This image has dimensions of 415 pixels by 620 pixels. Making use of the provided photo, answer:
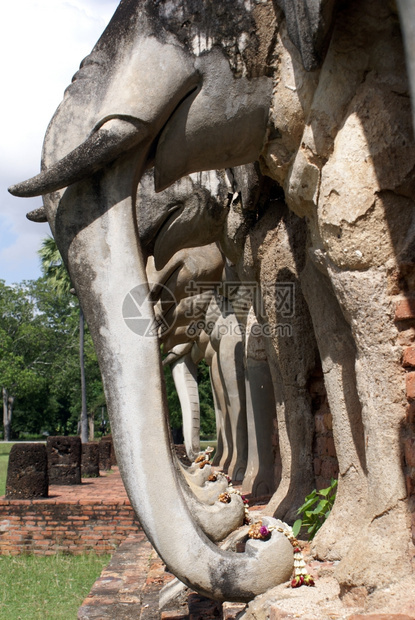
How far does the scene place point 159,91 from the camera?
2893 millimetres

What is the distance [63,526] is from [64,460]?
11.4 feet

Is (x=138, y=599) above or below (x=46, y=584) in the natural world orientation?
above

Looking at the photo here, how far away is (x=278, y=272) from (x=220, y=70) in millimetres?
2092

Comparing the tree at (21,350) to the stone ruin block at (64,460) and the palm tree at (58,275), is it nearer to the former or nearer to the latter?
the palm tree at (58,275)

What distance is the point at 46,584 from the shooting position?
21.3ft

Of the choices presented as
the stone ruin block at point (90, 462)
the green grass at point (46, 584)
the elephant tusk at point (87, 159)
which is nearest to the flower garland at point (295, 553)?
the elephant tusk at point (87, 159)

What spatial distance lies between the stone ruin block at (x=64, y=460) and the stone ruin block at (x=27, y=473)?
212 cm

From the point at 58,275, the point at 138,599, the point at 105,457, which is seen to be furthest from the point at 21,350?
the point at 138,599

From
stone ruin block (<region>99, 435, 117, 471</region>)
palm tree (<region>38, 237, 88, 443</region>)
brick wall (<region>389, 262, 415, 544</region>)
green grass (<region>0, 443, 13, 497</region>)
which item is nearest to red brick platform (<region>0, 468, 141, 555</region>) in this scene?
green grass (<region>0, 443, 13, 497</region>)

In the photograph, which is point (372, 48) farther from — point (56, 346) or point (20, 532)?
point (56, 346)

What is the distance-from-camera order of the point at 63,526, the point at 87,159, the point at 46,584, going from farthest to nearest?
the point at 63,526 < the point at 46,584 < the point at 87,159

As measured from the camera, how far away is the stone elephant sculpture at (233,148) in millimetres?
2578

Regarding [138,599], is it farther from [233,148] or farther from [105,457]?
[105,457]

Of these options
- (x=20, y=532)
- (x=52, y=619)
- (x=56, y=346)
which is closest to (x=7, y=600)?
(x=52, y=619)
